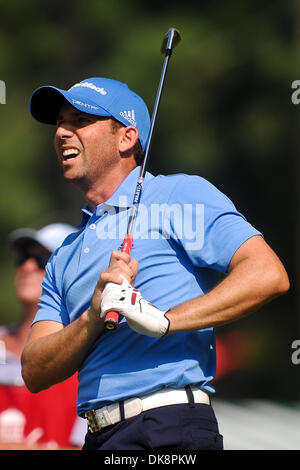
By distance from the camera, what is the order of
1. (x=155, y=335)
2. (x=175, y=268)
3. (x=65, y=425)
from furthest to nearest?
(x=65, y=425), (x=175, y=268), (x=155, y=335)

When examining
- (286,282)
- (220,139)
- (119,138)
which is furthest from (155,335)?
(220,139)

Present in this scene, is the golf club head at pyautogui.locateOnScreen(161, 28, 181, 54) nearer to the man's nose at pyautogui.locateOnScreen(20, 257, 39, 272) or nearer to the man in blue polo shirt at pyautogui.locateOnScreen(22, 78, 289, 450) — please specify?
the man in blue polo shirt at pyautogui.locateOnScreen(22, 78, 289, 450)

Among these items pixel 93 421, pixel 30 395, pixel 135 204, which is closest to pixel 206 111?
pixel 30 395

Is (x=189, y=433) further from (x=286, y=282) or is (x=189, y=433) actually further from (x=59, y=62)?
(x=59, y=62)

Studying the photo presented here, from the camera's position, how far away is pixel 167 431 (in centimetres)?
273

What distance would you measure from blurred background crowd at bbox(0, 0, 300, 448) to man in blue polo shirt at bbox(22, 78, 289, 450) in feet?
31.4

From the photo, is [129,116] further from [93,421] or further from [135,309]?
[93,421]

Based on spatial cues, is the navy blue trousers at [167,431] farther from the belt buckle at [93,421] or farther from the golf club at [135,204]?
the golf club at [135,204]

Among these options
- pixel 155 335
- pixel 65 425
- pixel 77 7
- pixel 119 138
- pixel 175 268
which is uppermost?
pixel 77 7

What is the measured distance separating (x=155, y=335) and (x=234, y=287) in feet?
0.98

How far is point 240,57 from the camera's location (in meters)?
13.6

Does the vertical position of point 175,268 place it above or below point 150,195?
below

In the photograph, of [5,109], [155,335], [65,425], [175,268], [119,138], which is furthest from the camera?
[5,109]

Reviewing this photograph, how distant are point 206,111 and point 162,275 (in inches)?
432
